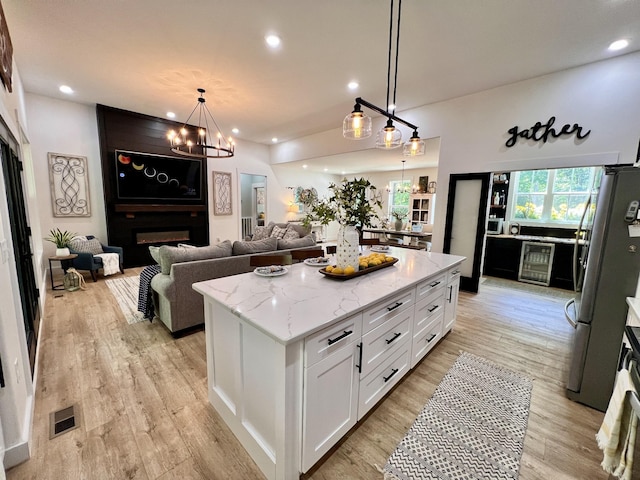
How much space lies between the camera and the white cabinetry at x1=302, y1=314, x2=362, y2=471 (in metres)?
1.26

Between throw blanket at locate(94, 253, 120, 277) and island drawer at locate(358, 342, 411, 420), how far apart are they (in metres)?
5.26

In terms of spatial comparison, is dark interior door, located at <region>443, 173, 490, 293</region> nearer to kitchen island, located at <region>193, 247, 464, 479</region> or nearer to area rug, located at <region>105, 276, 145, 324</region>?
kitchen island, located at <region>193, 247, 464, 479</region>

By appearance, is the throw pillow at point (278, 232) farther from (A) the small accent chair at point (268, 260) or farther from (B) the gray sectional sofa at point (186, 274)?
(A) the small accent chair at point (268, 260)

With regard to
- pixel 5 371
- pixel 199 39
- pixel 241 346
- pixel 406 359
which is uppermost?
pixel 199 39

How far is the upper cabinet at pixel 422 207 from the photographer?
342 inches

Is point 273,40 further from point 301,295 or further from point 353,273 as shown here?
point 301,295

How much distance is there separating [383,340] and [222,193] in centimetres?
662

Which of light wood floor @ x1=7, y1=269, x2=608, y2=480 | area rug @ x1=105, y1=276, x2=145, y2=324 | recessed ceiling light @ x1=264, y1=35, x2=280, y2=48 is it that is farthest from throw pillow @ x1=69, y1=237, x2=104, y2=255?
recessed ceiling light @ x1=264, y1=35, x2=280, y2=48

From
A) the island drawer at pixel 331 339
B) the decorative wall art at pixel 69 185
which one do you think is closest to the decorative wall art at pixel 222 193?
the decorative wall art at pixel 69 185

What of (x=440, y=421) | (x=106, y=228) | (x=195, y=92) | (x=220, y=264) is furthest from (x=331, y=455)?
(x=106, y=228)

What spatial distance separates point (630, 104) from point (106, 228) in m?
8.62

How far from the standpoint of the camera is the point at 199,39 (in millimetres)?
2881

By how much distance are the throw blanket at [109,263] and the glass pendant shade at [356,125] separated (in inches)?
195

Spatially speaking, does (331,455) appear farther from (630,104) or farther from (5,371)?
(630,104)
